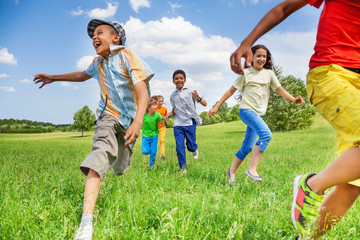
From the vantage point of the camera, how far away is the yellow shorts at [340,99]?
67.6 inches

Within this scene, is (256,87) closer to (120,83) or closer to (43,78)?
(120,83)

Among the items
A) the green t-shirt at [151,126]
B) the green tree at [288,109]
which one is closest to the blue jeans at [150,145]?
the green t-shirt at [151,126]

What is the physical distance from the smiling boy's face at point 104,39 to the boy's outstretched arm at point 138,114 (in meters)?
0.67

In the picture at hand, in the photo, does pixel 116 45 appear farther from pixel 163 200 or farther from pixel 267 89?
pixel 267 89

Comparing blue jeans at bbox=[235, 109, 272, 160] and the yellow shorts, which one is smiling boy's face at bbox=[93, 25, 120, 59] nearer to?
the yellow shorts

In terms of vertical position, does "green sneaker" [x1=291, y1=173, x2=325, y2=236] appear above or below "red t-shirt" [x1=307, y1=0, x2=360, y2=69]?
below

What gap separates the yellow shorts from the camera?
1.72m

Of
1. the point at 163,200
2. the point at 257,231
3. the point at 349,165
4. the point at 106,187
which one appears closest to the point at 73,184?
the point at 106,187

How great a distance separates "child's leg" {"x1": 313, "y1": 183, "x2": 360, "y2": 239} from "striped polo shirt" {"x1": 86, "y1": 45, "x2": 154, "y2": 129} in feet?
6.64

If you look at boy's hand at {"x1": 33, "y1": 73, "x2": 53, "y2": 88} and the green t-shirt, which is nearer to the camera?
boy's hand at {"x1": 33, "y1": 73, "x2": 53, "y2": 88}

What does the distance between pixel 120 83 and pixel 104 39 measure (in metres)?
0.57

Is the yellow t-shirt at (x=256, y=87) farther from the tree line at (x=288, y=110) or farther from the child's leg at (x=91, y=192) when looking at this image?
the tree line at (x=288, y=110)

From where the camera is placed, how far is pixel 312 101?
202 cm

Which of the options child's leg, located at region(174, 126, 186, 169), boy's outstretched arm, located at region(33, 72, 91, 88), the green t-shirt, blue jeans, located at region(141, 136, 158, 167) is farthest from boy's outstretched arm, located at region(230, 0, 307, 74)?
the green t-shirt
